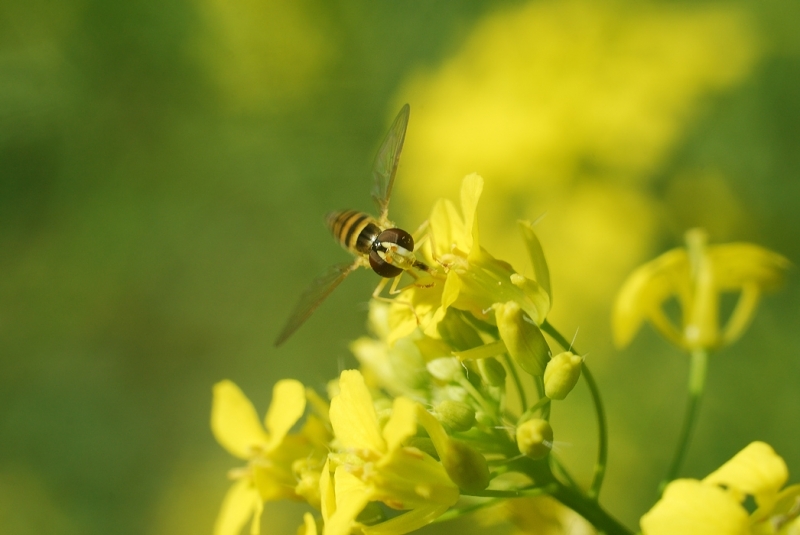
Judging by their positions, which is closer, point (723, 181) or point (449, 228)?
point (449, 228)

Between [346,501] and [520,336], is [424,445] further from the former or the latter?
[520,336]

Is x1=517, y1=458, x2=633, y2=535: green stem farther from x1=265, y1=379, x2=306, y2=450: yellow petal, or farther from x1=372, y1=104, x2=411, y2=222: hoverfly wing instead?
x1=372, y1=104, x2=411, y2=222: hoverfly wing

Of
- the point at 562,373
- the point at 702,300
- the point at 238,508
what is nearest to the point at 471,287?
the point at 562,373

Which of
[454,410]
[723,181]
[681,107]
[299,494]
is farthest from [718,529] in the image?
→ [681,107]

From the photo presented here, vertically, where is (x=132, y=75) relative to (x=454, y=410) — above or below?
above

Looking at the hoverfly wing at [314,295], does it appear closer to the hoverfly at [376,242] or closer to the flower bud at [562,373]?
the hoverfly at [376,242]

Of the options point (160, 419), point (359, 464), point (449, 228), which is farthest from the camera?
point (160, 419)

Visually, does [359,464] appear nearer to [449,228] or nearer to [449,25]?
[449,228]

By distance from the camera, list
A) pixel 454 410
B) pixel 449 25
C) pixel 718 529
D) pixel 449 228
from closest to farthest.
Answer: pixel 718 529 < pixel 454 410 < pixel 449 228 < pixel 449 25
